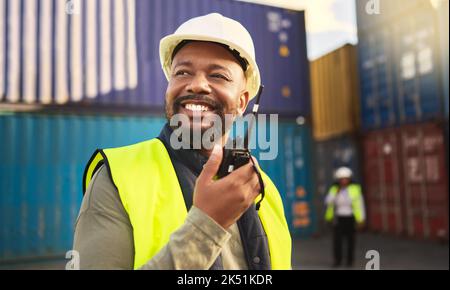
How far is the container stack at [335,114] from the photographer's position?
12617 millimetres

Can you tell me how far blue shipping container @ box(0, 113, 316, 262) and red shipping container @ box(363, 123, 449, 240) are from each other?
5703 mm

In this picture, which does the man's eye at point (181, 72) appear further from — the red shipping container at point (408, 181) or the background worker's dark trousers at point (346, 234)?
the red shipping container at point (408, 181)

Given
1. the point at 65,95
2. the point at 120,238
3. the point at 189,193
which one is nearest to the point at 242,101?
the point at 189,193

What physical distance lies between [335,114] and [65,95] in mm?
9098

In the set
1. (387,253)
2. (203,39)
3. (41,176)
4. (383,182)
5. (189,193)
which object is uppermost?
(203,39)

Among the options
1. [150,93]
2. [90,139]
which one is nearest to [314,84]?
[150,93]

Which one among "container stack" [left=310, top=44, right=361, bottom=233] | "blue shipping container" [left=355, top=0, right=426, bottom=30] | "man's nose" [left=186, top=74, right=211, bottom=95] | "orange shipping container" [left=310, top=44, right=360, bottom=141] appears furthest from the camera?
"orange shipping container" [left=310, top=44, right=360, bottom=141]

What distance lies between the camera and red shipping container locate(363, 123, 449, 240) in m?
9.88

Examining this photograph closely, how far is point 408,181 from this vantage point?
35.2ft

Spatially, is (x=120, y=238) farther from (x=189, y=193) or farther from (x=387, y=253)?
→ (x=387, y=253)

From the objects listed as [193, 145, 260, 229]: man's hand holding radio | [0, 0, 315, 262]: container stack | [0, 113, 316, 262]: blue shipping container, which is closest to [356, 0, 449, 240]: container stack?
[0, 0, 315, 262]: container stack

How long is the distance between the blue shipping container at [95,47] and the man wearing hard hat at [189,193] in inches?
253

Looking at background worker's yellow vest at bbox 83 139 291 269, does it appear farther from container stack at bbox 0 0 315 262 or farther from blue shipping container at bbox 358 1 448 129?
blue shipping container at bbox 358 1 448 129
